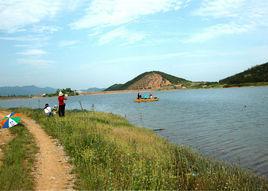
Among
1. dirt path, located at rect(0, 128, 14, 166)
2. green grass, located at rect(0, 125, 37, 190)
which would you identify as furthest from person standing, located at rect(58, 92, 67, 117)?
green grass, located at rect(0, 125, 37, 190)

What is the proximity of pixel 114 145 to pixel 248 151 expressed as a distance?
1115 cm

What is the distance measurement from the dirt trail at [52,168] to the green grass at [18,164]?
342 mm

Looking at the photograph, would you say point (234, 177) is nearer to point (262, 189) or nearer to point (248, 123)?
point (262, 189)

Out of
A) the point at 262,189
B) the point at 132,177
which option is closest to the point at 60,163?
the point at 132,177

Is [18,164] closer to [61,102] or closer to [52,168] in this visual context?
[52,168]

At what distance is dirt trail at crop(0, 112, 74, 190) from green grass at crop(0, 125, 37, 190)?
13.5 inches

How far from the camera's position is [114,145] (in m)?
18.9

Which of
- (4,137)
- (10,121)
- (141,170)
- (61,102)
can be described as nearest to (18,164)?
(141,170)

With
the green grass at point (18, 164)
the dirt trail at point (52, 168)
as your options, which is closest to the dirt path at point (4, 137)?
the green grass at point (18, 164)

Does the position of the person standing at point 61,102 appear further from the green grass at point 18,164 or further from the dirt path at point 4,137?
the green grass at point 18,164

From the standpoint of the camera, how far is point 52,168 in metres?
15.1

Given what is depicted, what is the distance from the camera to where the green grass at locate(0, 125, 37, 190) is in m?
12.6

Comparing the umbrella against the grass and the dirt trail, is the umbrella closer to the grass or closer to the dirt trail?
the dirt trail

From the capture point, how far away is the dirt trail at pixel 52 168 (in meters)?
12.9
